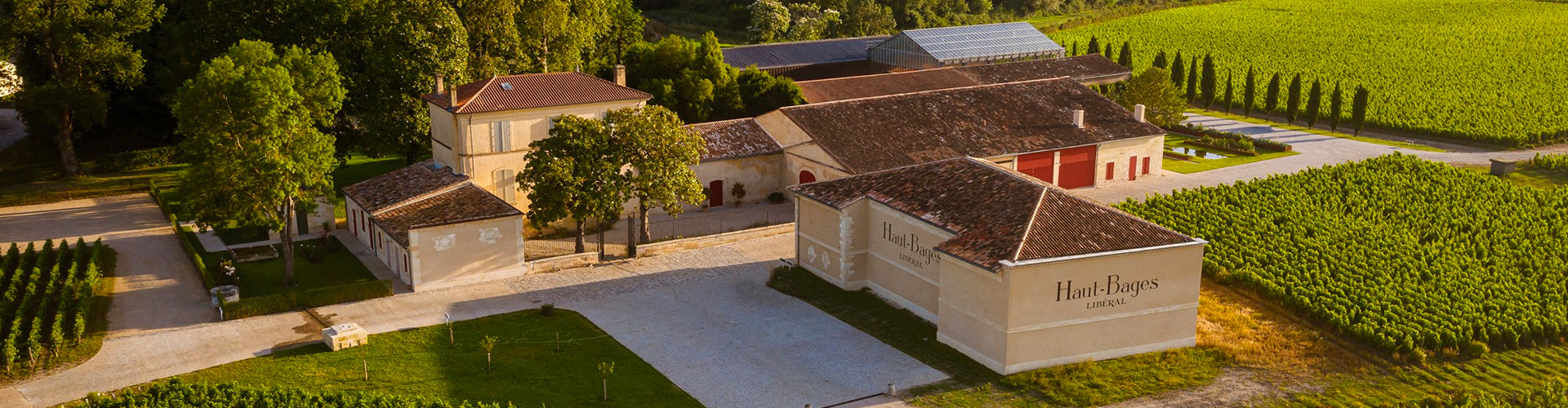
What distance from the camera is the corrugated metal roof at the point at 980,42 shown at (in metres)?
85.9

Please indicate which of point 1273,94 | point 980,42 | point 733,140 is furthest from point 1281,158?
point 733,140

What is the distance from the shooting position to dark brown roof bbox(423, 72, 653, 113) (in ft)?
185

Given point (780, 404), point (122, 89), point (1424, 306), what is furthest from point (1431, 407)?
point (122, 89)

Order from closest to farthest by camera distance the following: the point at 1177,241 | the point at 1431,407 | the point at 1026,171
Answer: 1. the point at 1431,407
2. the point at 1177,241
3. the point at 1026,171

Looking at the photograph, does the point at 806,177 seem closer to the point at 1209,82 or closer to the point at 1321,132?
the point at 1321,132

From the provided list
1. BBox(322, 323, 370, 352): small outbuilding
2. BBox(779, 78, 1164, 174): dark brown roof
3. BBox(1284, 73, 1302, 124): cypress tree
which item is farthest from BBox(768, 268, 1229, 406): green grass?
BBox(1284, 73, 1302, 124): cypress tree

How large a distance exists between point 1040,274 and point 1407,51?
3441 inches

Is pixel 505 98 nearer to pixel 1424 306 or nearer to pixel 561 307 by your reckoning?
pixel 561 307

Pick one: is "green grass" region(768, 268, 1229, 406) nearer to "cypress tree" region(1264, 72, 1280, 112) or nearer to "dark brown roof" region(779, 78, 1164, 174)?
"dark brown roof" region(779, 78, 1164, 174)

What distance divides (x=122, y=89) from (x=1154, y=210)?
5446 centimetres

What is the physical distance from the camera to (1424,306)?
150ft

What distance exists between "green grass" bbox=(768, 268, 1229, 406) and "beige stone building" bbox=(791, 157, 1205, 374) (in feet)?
1.76

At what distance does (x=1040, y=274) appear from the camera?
40.1 metres

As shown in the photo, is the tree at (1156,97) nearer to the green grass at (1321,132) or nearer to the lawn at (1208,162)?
the lawn at (1208,162)
